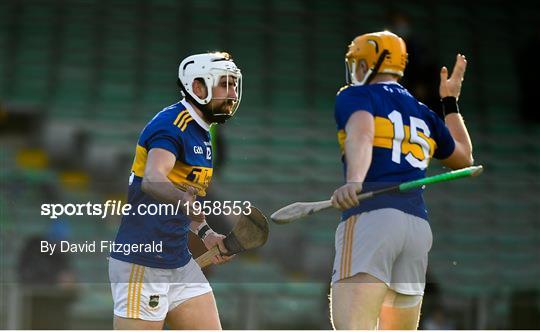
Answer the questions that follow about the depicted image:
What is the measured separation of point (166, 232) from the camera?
4859 mm

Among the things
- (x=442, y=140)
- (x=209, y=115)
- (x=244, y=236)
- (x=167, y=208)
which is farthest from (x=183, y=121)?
(x=442, y=140)

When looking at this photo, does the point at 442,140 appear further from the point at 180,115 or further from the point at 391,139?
the point at 180,115

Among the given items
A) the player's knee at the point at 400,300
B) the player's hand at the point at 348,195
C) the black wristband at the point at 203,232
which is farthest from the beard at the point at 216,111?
the player's knee at the point at 400,300

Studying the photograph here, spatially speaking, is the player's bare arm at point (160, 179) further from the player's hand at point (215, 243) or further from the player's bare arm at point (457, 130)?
the player's bare arm at point (457, 130)

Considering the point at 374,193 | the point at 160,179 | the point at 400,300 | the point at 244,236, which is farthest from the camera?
the point at 244,236

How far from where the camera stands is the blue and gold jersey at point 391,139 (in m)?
4.46

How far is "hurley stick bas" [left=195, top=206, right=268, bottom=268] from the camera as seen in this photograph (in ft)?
16.9

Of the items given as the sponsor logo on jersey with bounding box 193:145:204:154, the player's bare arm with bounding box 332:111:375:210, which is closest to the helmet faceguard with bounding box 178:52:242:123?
the sponsor logo on jersey with bounding box 193:145:204:154

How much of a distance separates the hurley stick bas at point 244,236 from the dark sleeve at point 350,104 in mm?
944

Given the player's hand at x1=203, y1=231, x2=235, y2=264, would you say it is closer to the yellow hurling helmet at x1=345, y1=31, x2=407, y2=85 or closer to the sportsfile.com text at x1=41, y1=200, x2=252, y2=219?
the sportsfile.com text at x1=41, y1=200, x2=252, y2=219

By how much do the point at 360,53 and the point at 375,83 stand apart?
135 mm

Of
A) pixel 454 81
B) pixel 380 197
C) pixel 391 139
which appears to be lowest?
pixel 380 197

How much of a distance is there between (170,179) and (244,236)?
585 millimetres

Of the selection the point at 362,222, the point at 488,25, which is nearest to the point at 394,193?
the point at 362,222
